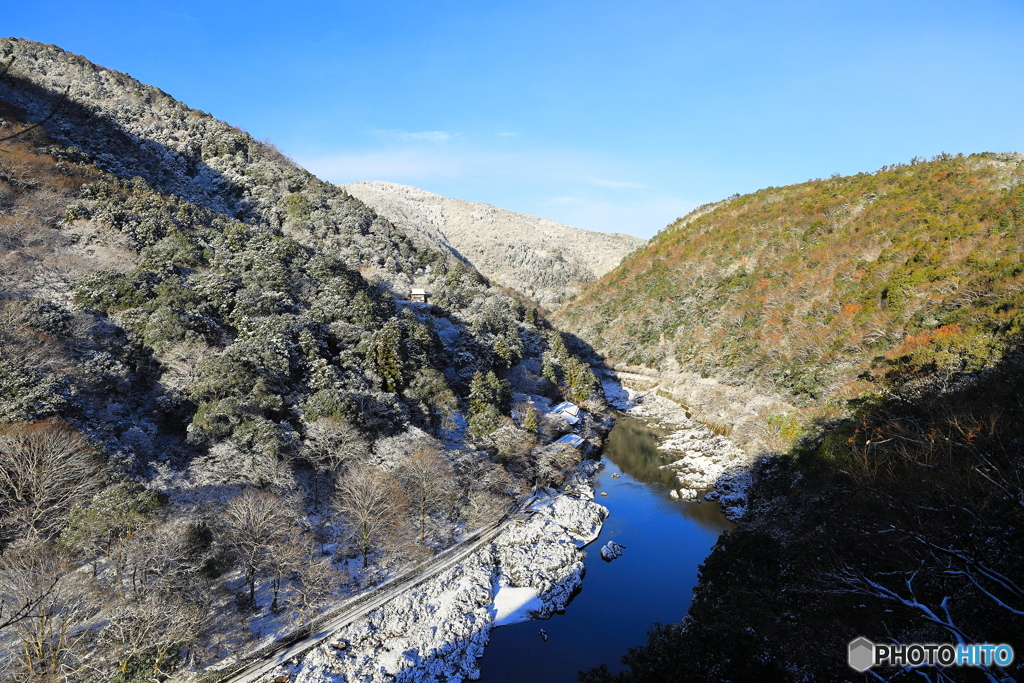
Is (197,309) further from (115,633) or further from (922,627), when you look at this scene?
(922,627)

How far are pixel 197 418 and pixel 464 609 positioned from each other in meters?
16.2

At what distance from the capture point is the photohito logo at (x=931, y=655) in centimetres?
1257

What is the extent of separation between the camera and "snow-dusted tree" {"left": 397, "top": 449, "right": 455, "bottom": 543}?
27375 mm

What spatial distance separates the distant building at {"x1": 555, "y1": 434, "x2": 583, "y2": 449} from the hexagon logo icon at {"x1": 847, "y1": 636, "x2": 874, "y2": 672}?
2272 cm

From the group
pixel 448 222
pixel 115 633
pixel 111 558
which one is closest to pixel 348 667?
pixel 115 633

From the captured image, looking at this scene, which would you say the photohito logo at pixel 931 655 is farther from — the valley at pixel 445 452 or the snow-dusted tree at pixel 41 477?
the snow-dusted tree at pixel 41 477

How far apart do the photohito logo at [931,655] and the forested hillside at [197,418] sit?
707 inches

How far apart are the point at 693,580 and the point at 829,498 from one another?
8.14 m

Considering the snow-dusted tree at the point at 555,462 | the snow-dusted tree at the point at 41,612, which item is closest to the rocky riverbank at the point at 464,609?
the snow-dusted tree at the point at 555,462

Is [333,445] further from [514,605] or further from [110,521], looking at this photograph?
[514,605]

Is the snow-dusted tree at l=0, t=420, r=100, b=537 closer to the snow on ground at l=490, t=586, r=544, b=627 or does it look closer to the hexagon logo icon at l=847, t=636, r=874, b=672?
the snow on ground at l=490, t=586, r=544, b=627

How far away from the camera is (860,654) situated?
17125 mm

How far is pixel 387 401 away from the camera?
32.0 meters

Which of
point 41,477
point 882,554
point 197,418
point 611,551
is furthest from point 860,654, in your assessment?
point 41,477
